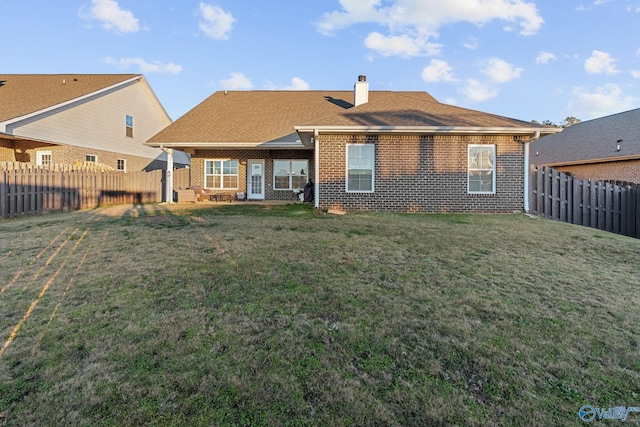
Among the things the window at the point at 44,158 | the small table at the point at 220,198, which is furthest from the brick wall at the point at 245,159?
the window at the point at 44,158

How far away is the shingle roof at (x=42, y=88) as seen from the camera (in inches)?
605

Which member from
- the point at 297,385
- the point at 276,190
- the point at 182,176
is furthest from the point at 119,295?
the point at 182,176

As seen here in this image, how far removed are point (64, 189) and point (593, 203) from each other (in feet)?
59.2

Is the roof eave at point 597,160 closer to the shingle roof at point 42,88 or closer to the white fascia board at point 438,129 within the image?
the white fascia board at point 438,129

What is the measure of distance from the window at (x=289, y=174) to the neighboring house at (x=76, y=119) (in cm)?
868

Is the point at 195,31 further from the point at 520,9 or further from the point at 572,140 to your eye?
the point at 572,140

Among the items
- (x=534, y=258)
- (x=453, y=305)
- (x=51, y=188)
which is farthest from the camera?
(x=51, y=188)

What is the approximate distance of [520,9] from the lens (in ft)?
40.0

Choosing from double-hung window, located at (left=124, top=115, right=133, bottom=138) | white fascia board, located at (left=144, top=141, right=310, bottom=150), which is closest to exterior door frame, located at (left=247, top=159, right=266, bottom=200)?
white fascia board, located at (left=144, top=141, right=310, bottom=150)

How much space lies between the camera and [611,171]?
18.5 m

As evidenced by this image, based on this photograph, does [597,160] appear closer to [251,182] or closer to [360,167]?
[360,167]

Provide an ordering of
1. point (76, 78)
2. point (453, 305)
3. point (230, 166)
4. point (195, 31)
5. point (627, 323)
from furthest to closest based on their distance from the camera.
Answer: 1. point (76, 78)
2. point (230, 166)
3. point (195, 31)
4. point (453, 305)
5. point (627, 323)

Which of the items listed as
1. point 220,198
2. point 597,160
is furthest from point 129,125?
point 597,160

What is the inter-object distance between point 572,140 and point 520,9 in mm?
14893
